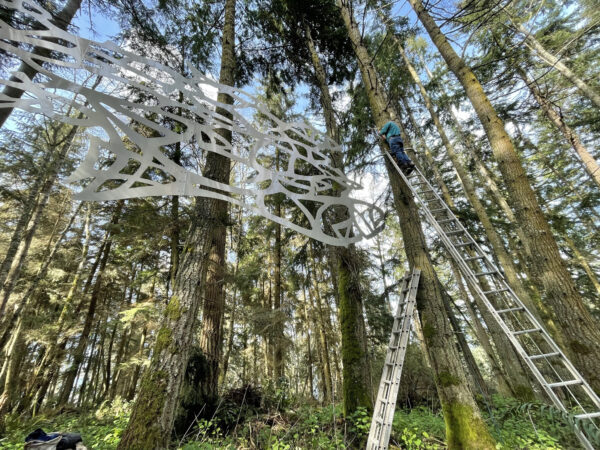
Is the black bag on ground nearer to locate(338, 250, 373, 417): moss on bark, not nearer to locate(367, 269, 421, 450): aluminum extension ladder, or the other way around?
locate(367, 269, 421, 450): aluminum extension ladder

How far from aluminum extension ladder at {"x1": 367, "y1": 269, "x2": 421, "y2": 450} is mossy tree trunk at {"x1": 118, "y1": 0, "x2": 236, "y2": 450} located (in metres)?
2.09

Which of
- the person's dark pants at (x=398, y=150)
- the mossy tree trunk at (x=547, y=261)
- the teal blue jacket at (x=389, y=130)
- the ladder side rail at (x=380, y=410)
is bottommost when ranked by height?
the ladder side rail at (x=380, y=410)

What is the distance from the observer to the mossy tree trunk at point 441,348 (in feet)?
8.44

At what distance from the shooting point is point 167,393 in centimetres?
270

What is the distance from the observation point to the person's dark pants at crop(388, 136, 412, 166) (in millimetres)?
4172

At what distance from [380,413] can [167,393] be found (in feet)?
7.30

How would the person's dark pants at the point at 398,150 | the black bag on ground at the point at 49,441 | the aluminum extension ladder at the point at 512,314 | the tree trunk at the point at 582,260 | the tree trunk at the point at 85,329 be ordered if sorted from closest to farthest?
the aluminum extension ladder at the point at 512,314, the black bag on ground at the point at 49,441, the person's dark pants at the point at 398,150, the tree trunk at the point at 85,329, the tree trunk at the point at 582,260

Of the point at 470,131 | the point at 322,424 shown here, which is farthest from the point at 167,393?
the point at 470,131

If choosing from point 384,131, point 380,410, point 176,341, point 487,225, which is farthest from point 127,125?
point 487,225

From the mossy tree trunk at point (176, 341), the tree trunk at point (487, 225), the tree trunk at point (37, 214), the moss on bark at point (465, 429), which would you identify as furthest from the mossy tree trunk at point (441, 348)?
the tree trunk at point (37, 214)

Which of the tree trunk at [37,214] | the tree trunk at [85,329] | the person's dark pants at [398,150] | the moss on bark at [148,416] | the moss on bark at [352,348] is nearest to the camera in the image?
the moss on bark at [148,416]

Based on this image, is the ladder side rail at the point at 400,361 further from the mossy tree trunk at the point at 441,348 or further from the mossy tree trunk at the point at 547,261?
the mossy tree trunk at the point at 547,261

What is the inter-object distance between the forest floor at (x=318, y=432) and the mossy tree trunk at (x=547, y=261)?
0.98 meters

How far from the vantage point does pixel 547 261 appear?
3.55m
